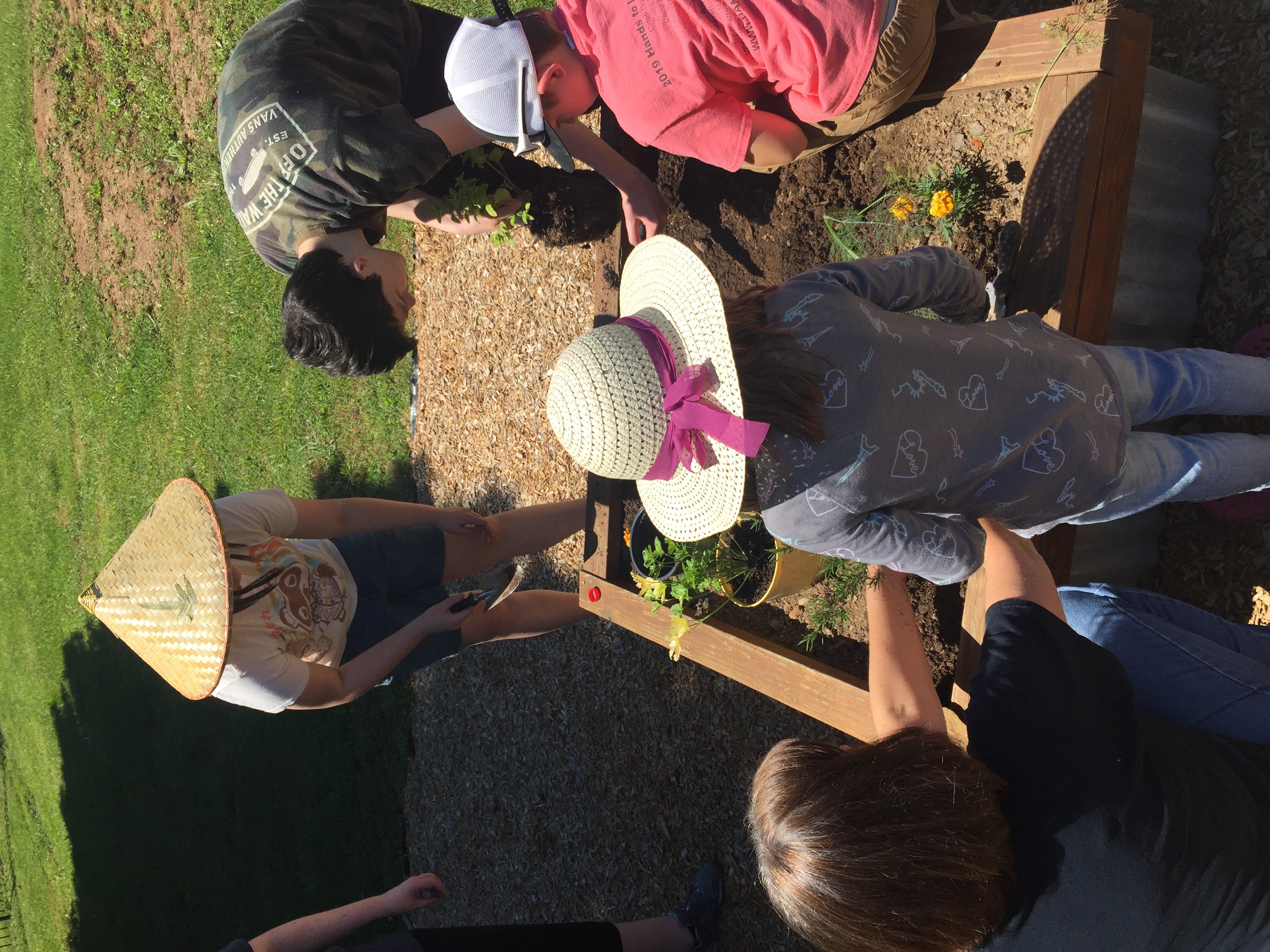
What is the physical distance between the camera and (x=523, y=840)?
436 centimetres

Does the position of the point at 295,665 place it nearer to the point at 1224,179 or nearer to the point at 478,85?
the point at 478,85

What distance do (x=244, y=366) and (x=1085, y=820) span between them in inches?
Answer: 246

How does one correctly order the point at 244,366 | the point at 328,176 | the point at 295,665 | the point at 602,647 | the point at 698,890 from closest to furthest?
the point at 328,176, the point at 295,665, the point at 698,890, the point at 602,647, the point at 244,366

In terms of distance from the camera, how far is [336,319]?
2.84m

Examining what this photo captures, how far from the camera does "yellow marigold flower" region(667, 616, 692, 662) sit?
2.97 meters

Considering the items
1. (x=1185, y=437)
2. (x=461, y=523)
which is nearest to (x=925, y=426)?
(x=1185, y=437)

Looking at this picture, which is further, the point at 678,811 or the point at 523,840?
the point at 523,840

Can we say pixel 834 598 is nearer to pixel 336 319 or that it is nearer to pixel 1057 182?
pixel 1057 182

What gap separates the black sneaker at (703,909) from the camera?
340 centimetres

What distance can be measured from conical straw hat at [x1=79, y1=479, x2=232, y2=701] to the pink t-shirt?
1752 millimetres

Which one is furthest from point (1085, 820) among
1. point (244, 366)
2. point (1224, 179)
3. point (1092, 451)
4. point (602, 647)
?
point (244, 366)

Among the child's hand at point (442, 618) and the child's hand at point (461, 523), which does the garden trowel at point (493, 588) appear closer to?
the child's hand at point (442, 618)

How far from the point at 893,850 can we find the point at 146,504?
287 inches

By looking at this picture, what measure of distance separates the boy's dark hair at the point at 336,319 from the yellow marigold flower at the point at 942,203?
1908 millimetres
